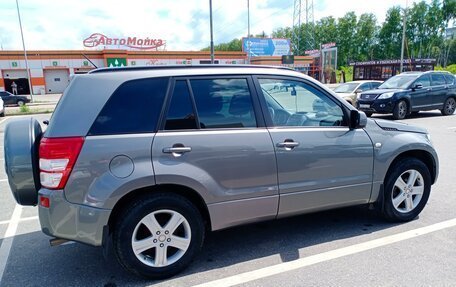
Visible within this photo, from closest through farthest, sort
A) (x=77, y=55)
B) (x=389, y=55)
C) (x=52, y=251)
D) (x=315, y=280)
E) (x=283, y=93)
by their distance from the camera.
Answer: (x=315, y=280), (x=52, y=251), (x=283, y=93), (x=77, y=55), (x=389, y=55)

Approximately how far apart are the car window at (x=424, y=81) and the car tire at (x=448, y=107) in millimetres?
1426

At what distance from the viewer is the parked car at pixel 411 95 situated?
1248 centimetres

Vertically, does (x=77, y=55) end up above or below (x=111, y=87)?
above

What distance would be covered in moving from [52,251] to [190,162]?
1869 millimetres

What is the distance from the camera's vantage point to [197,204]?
3062 millimetres

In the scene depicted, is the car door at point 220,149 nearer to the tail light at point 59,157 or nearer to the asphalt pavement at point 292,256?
the asphalt pavement at point 292,256

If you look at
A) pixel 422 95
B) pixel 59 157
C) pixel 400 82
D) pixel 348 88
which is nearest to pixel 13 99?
pixel 348 88

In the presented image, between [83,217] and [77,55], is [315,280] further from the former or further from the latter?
[77,55]

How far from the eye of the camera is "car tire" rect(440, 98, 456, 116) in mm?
13962

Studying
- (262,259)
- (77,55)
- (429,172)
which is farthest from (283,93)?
(77,55)

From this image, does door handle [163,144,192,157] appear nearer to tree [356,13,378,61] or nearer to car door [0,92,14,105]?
car door [0,92,14,105]

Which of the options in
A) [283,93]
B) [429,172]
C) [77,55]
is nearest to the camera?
[283,93]

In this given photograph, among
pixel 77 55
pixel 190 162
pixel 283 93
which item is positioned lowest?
pixel 190 162

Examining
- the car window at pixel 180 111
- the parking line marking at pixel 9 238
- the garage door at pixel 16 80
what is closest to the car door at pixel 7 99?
the garage door at pixel 16 80
